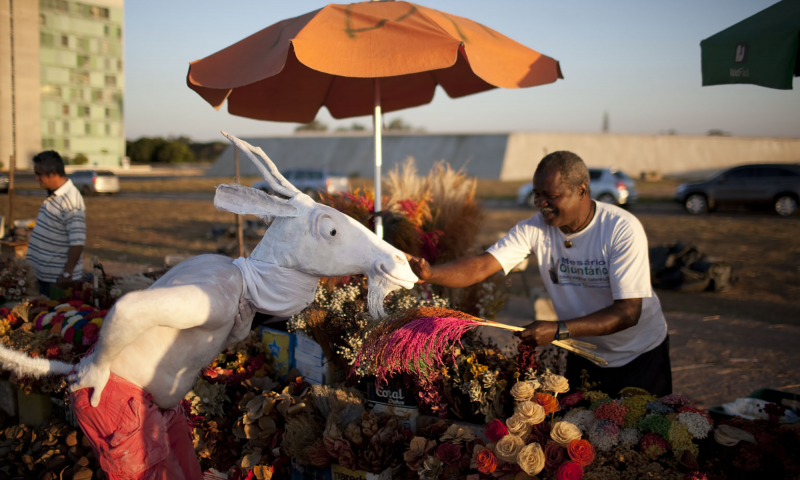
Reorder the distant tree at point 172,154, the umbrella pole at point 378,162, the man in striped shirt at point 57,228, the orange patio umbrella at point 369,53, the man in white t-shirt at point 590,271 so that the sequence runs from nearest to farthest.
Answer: the man in white t-shirt at point 590,271
the orange patio umbrella at point 369,53
the umbrella pole at point 378,162
the man in striped shirt at point 57,228
the distant tree at point 172,154

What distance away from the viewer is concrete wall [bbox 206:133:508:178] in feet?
124

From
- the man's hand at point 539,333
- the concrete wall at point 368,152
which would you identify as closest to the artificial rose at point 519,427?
the man's hand at point 539,333

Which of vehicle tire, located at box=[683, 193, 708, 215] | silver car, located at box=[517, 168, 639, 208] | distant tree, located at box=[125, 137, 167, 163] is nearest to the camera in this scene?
vehicle tire, located at box=[683, 193, 708, 215]

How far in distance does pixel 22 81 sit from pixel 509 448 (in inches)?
1926

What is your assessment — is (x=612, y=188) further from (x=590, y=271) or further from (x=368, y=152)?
(x=368, y=152)

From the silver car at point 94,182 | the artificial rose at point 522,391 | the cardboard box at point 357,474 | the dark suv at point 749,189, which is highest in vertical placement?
the silver car at point 94,182

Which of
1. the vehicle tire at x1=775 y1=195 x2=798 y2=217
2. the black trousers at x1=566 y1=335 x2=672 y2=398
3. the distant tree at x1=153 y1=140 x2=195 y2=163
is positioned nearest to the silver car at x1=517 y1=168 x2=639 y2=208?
the vehicle tire at x1=775 y1=195 x2=798 y2=217

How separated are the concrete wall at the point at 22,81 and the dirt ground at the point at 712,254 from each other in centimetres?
2567

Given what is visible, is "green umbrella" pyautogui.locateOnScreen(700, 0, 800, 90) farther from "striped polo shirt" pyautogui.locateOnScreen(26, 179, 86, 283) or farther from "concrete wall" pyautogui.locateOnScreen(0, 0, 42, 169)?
"concrete wall" pyautogui.locateOnScreen(0, 0, 42, 169)

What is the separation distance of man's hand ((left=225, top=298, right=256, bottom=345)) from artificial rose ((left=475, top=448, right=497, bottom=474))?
98 centimetres

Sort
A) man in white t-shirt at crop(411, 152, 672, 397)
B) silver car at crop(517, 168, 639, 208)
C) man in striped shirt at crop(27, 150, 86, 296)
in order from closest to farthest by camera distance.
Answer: man in white t-shirt at crop(411, 152, 672, 397), man in striped shirt at crop(27, 150, 86, 296), silver car at crop(517, 168, 639, 208)

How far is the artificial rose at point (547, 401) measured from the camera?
214 cm

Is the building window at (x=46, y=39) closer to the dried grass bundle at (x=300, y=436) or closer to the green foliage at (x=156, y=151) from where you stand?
the green foliage at (x=156, y=151)

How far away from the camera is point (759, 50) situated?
3008 millimetres
